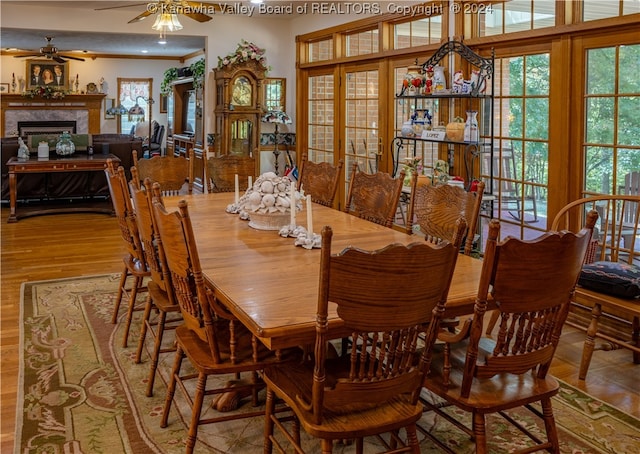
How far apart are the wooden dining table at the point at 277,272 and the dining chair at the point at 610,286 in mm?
910

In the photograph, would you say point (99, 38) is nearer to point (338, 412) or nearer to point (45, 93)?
point (45, 93)

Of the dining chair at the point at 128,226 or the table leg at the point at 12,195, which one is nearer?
the dining chair at the point at 128,226

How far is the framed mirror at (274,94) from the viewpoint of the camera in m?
8.53

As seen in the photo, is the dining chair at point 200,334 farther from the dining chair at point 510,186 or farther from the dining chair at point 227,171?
the dining chair at point 510,186

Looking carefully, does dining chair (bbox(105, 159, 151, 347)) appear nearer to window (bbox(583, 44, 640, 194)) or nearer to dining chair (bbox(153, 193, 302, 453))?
dining chair (bbox(153, 193, 302, 453))

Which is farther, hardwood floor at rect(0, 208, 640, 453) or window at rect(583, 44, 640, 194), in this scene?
window at rect(583, 44, 640, 194)

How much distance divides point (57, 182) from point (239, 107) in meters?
2.63

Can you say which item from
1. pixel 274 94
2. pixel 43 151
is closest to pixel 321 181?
pixel 274 94

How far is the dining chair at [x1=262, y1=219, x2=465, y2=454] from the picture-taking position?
66.8 inches

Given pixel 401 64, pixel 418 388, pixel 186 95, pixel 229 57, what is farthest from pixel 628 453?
pixel 186 95

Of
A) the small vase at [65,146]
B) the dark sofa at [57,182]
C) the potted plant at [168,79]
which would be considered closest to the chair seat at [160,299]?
the small vase at [65,146]

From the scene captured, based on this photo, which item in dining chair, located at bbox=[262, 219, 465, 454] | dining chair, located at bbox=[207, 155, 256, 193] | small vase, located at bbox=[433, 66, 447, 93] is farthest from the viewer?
small vase, located at bbox=[433, 66, 447, 93]

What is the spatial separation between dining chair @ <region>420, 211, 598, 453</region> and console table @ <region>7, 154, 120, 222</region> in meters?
6.23

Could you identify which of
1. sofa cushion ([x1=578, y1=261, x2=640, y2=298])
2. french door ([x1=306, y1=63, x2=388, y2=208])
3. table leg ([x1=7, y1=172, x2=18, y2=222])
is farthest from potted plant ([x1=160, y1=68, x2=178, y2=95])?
sofa cushion ([x1=578, y1=261, x2=640, y2=298])
